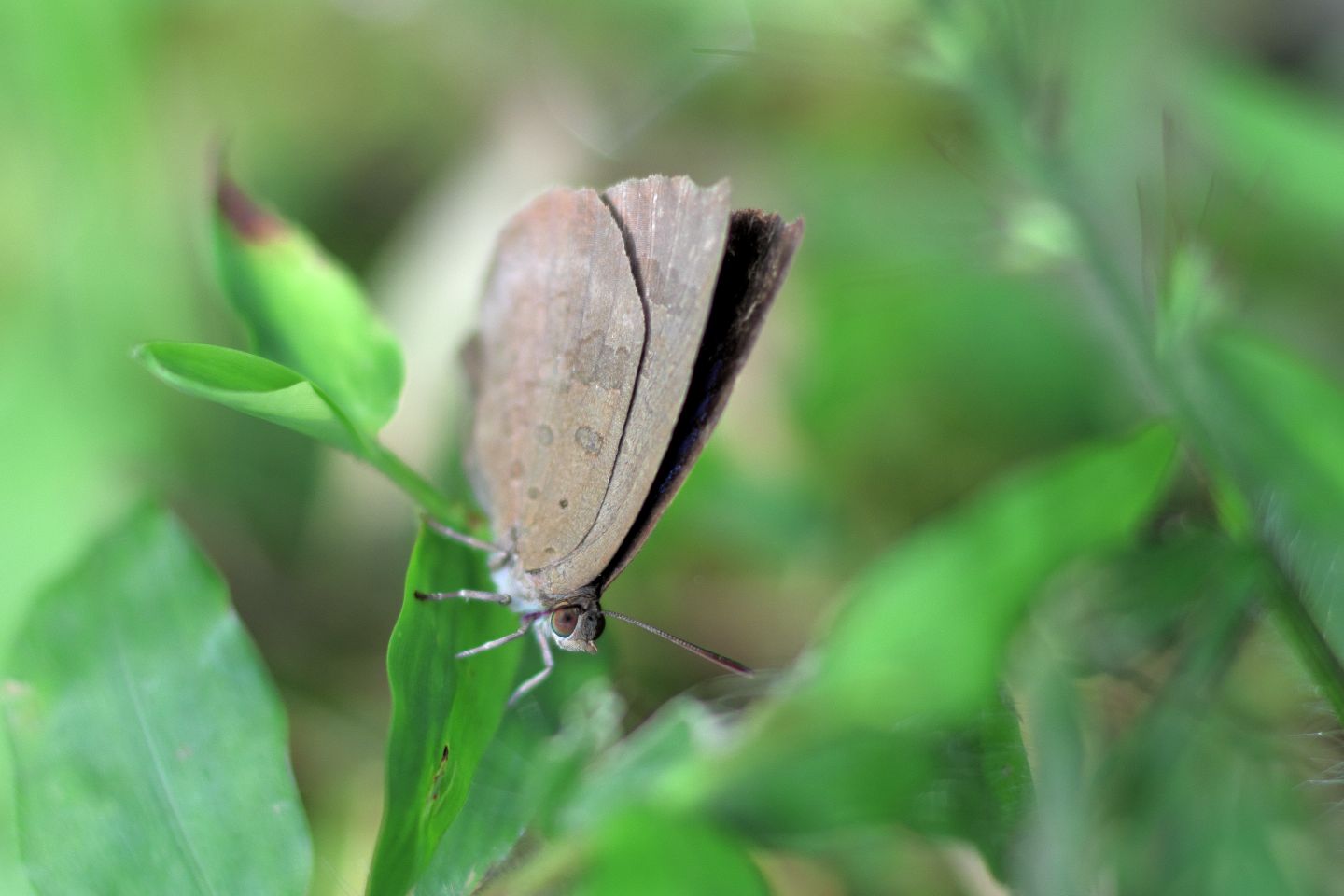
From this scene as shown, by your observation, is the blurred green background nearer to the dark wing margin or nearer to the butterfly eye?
the butterfly eye

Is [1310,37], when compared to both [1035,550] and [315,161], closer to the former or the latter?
[1035,550]

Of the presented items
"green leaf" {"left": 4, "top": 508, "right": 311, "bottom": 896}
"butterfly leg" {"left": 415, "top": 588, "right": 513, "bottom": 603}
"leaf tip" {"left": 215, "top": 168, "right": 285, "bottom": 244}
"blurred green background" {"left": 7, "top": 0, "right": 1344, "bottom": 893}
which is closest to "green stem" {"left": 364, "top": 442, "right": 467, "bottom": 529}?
"butterfly leg" {"left": 415, "top": 588, "right": 513, "bottom": 603}

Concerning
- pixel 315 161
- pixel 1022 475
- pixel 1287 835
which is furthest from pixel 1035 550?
pixel 315 161

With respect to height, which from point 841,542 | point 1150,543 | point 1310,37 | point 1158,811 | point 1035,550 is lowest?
point 841,542

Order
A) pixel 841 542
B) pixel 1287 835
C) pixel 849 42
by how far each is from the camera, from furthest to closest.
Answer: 1. pixel 841 542
2. pixel 849 42
3. pixel 1287 835

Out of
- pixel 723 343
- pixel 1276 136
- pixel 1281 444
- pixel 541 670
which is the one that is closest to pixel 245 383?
pixel 541 670

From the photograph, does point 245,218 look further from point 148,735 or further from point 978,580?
point 978,580
